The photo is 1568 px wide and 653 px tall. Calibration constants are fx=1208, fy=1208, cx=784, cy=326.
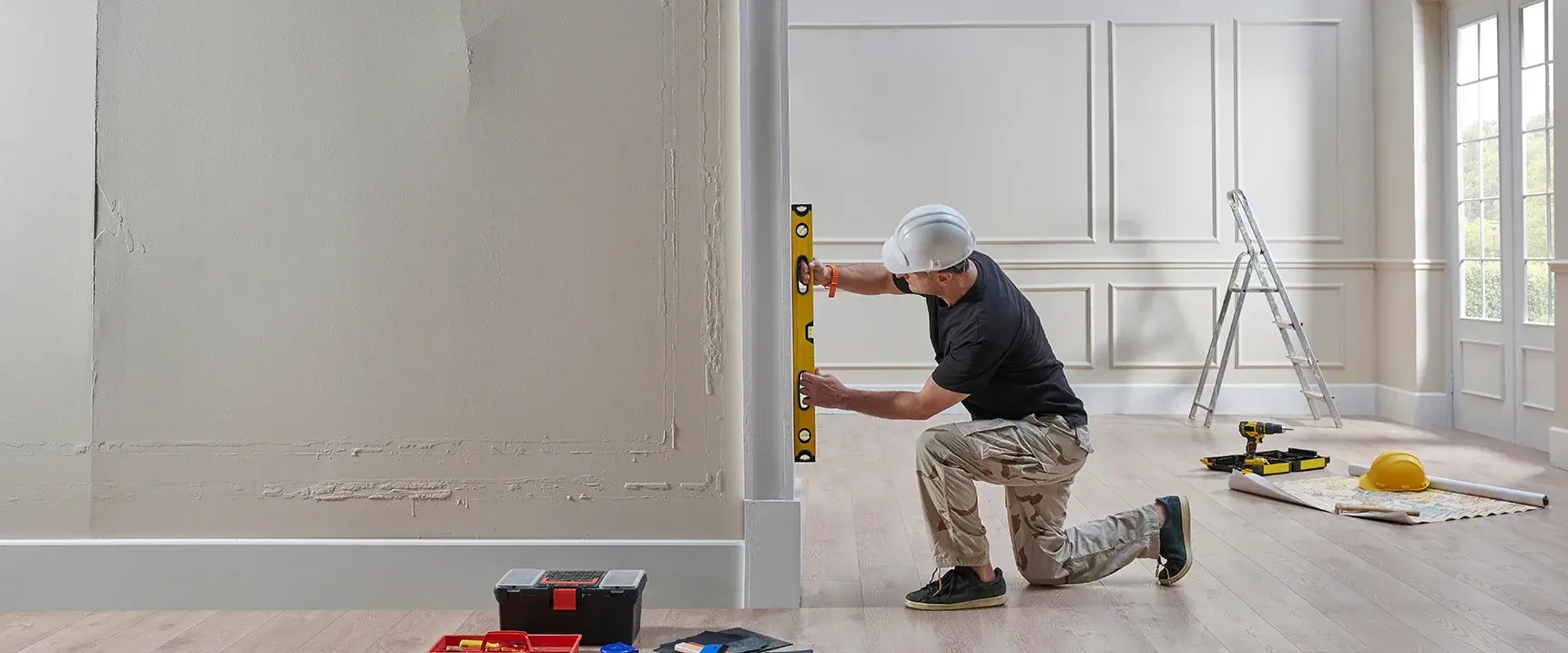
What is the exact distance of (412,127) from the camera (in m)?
2.77

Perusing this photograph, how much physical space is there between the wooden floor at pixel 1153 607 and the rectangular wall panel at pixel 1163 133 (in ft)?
8.89

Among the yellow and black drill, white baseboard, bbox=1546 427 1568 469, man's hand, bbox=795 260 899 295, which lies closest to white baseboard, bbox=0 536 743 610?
man's hand, bbox=795 260 899 295

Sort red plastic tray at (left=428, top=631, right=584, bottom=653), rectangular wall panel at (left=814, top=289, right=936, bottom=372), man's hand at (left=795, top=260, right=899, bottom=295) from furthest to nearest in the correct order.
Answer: rectangular wall panel at (left=814, top=289, right=936, bottom=372), man's hand at (left=795, top=260, right=899, bottom=295), red plastic tray at (left=428, top=631, right=584, bottom=653)

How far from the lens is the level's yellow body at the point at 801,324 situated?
9.20ft

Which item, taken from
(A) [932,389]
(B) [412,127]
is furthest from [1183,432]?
(B) [412,127]

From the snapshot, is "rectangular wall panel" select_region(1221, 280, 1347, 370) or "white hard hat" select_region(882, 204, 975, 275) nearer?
"white hard hat" select_region(882, 204, 975, 275)

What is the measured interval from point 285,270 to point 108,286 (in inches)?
16.2

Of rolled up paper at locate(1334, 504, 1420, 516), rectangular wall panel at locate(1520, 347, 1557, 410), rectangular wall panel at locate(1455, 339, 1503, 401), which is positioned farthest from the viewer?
rectangular wall panel at locate(1455, 339, 1503, 401)

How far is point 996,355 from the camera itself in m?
2.75

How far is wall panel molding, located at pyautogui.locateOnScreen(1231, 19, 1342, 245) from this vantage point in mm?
6621

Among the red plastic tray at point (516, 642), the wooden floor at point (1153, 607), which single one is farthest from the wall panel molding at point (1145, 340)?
the red plastic tray at point (516, 642)

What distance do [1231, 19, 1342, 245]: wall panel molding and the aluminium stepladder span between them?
0.73 ft

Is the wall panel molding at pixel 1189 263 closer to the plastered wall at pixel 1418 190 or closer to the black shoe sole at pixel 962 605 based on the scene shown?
the plastered wall at pixel 1418 190

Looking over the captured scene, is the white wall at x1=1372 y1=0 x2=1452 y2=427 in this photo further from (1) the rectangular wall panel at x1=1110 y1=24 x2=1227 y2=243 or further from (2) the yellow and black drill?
(2) the yellow and black drill
